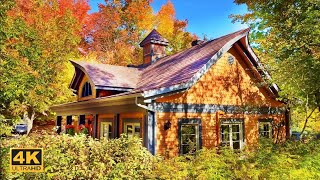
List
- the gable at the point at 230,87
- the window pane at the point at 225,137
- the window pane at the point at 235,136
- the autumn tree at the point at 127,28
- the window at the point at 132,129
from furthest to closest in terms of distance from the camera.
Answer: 1. the autumn tree at the point at 127,28
2. the window pane at the point at 235,136
3. the window pane at the point at 225,137
4. the gable at the point at 230,87
5. the window at the point at 132,129

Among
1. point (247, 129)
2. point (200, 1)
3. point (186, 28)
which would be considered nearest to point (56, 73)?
point (247, 129)

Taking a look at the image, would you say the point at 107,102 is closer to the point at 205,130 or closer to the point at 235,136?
the point at 205,130

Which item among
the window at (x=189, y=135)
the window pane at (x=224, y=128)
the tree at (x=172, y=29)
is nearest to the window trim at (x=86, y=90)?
the window at (x=189, y=135)

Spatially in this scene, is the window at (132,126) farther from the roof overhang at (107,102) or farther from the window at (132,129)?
the roof overhang at (107,102)

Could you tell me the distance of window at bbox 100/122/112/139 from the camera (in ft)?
44.4

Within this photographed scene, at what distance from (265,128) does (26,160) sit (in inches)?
457

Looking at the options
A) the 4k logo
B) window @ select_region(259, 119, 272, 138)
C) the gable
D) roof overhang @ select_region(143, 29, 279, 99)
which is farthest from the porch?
window @ select_region(259, 119, 272, 138)

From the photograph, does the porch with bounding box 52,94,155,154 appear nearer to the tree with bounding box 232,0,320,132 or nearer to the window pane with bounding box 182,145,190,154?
the window pane with bounding box 182,145,190,154

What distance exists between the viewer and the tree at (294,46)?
34.2 feet

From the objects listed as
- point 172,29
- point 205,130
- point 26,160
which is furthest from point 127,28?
point 26,160

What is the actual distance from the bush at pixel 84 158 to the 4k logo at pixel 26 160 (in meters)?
0.29

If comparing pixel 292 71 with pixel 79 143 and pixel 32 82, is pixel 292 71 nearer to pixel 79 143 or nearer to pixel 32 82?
pixel 79 143

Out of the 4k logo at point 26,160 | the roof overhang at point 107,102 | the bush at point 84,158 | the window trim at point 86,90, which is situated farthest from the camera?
the window trim at point 86,90

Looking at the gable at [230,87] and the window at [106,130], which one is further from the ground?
the gable at [230,87]
